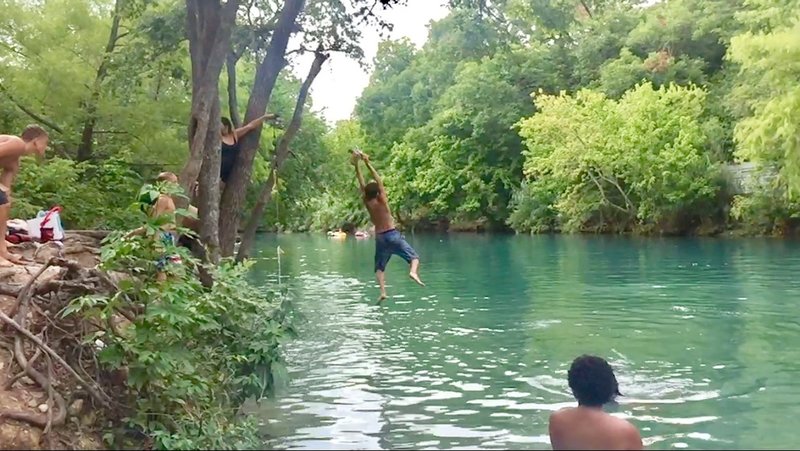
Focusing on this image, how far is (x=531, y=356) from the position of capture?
1210cm

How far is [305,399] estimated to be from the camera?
9750 millimetres

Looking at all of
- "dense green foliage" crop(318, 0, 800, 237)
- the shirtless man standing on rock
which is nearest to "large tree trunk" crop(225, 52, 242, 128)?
the shirtless man standing on rock

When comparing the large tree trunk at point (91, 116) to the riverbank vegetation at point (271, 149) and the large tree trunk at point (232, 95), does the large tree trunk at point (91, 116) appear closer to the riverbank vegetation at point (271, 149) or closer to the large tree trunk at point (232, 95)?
the riverbank vegetation at point (271, 149)

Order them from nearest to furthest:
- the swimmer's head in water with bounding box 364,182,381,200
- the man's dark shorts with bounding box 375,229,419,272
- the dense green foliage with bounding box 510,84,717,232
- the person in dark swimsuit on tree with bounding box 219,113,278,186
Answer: the person in dark swimsuit on tree with bounding box 219,113,278,186
the swimmer's head in water with bounding box 364,182,381,200
the man's dark shorts with bounding box 375,229,419,272
the dense green foliage with bounding box 510,84,717,232

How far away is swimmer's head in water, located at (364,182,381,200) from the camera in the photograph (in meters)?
12.4

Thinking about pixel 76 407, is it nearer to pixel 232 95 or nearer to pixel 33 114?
pixel 232 95

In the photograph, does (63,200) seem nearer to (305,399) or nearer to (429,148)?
(305,399)

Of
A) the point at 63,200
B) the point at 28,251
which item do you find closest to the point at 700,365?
the point at 28,251

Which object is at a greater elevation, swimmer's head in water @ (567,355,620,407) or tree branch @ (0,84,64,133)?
tree branch @ (0,84,64,133)

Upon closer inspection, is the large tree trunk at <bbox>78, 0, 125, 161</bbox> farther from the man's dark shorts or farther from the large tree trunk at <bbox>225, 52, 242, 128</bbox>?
the man's dark shorts

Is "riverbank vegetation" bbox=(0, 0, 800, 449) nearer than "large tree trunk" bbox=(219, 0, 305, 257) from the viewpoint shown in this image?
Yes

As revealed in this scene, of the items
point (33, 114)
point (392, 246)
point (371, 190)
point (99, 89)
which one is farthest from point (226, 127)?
point (99, 89)

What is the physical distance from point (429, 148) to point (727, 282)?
42417mm

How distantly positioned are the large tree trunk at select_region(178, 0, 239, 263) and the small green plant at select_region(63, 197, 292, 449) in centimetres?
237
